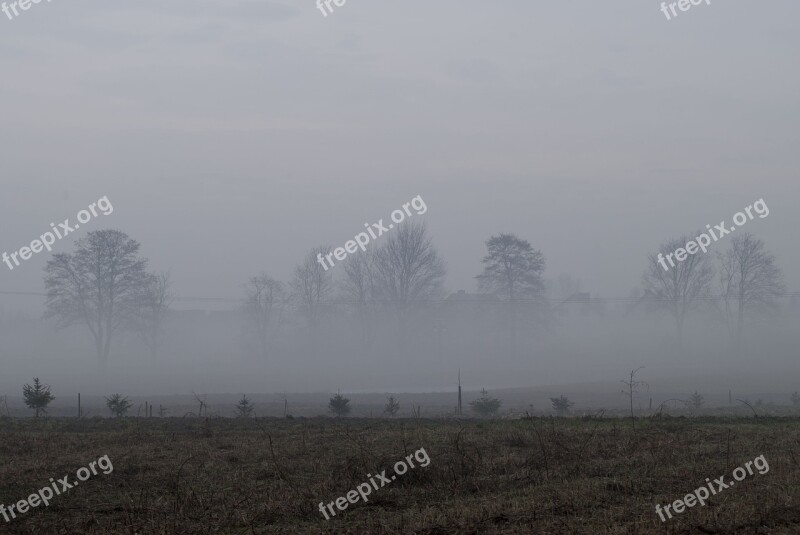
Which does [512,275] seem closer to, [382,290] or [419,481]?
[382,290]

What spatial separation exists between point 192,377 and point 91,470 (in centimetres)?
5184

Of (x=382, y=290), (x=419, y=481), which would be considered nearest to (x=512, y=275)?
(x=382, y=290)

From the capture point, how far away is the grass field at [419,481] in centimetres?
853

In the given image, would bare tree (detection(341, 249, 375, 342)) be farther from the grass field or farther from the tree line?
the grass field

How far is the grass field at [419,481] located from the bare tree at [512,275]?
50.5 m

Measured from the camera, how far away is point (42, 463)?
13.2 meters

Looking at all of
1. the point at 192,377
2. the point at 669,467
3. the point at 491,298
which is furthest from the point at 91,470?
the point at 491,298

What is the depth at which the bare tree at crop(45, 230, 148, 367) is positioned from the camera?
5759cm

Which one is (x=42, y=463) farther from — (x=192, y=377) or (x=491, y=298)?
(x=491, y=298)

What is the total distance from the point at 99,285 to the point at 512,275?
34767 mm

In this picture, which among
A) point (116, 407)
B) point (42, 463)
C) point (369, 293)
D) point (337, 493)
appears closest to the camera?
point (337, 493)

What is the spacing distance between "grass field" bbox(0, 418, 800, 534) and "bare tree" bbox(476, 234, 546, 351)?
166ft

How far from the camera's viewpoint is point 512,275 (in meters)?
69.0

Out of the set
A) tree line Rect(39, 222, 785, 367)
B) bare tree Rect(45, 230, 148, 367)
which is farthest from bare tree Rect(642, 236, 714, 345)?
bare tree Rect(45, 230, 148, 367)
